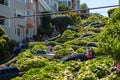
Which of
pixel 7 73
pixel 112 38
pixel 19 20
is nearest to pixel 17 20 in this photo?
pixel 19 20

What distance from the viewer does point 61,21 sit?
8838 cm

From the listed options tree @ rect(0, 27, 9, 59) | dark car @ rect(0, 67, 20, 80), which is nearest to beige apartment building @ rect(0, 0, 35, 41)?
tree @ rect(0, 27, 9, 59)

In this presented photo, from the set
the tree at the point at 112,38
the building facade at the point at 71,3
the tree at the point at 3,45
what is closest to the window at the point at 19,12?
the tree at the point at 3,45

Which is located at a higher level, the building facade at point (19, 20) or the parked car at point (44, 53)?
the building facade at point (19, 20)

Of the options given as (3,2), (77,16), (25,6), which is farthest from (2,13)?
(77,16)

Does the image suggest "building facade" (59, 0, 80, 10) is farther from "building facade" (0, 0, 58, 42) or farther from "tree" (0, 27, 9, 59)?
"tree" (0, 27, 9, 59)

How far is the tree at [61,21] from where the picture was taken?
289ft

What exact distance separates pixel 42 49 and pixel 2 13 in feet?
22.9

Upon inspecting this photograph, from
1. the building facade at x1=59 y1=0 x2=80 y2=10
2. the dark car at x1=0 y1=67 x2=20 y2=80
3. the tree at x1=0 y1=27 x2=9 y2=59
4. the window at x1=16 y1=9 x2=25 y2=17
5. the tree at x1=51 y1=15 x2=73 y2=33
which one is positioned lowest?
the dark car at x1=0 y1=67 x2=20 y2=80

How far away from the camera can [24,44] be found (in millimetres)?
59781

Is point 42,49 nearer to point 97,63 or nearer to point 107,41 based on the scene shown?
point 97,63

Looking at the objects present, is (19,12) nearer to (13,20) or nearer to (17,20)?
(17,20)

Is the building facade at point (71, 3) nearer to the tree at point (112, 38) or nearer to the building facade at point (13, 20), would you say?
the building facade at point (13, 20)

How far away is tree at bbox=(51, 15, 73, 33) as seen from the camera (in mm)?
88000
